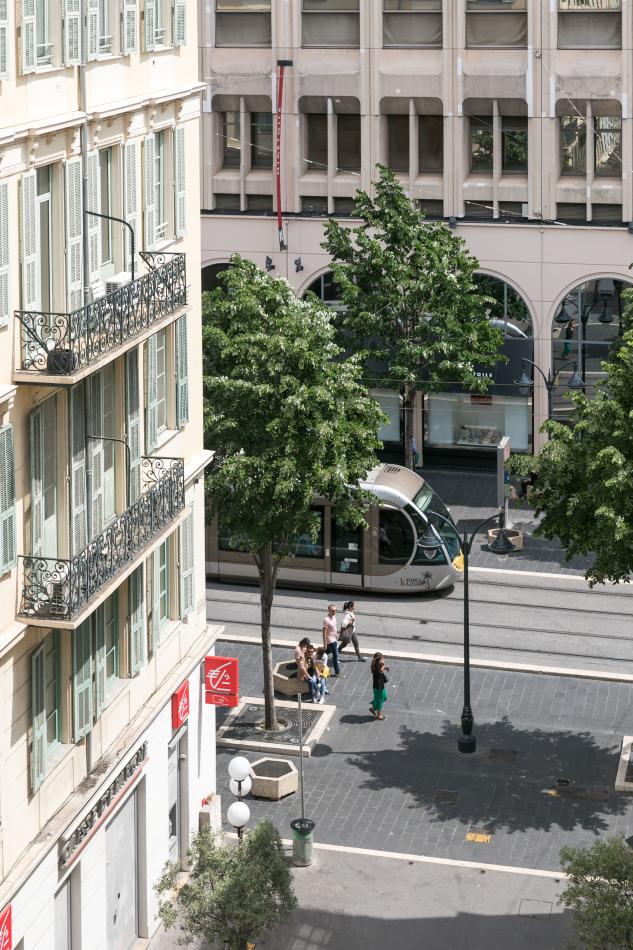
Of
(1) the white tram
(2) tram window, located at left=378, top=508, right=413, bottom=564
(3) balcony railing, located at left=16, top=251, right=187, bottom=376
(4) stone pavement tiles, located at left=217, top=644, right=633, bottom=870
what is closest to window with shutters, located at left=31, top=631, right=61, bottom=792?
(3) balcony railing, located at left=16, top=251, right=187, bottom=376

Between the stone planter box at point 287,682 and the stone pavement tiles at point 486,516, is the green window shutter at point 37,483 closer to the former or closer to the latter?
the stone planter box at point 287,682

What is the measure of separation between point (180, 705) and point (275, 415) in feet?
24.2

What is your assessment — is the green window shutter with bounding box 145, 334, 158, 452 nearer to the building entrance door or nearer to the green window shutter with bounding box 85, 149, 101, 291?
Answer: the green window shutter with bounding box 85, 149, 101, 291

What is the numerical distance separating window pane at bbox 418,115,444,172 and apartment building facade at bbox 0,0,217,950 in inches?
989

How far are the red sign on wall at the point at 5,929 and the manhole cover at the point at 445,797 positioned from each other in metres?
13.2

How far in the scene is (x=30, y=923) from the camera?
23.8 meters

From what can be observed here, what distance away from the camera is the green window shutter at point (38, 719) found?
23.7m

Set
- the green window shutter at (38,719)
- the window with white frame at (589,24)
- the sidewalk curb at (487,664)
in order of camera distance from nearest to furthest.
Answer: the green window shutter at (38,719) → the sidewalk curb at (487,664) → the window with white frame at (589,24)

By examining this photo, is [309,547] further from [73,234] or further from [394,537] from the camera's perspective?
[73,234]

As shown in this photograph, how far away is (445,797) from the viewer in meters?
34.8

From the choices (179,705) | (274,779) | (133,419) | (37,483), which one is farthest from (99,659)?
(274,779)

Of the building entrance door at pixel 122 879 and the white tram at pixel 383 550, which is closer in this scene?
the building entrance door at pixel 122 879

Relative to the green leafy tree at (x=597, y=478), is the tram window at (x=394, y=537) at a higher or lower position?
lower

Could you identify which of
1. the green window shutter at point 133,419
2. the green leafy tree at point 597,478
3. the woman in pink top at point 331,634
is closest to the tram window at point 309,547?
the woman in pink top at point 331,634
